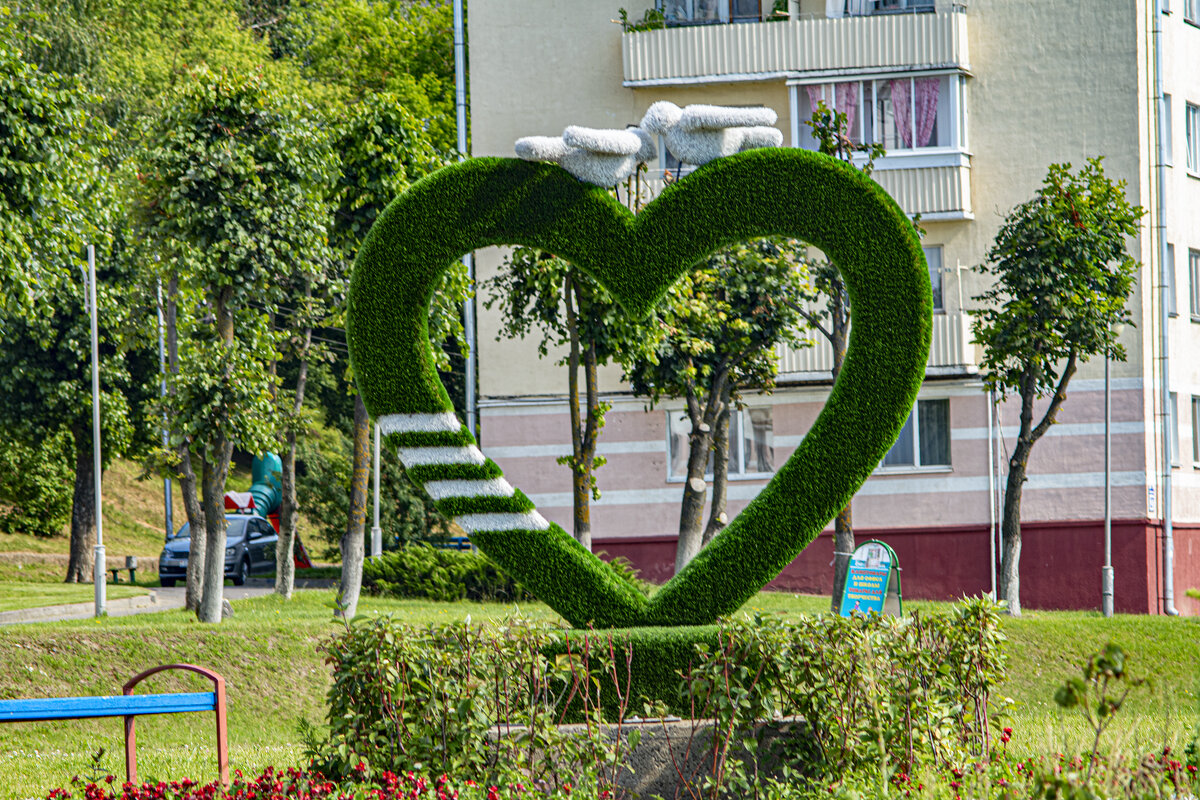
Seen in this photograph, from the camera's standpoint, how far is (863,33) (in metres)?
25.8

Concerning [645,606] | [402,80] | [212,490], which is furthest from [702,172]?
[402,80]

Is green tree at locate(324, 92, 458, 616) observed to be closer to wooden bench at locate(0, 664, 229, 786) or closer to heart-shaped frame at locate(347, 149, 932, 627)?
heart-shaped frame at locate(347, 149, 932, 627)

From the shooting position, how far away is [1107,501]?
2372 cm

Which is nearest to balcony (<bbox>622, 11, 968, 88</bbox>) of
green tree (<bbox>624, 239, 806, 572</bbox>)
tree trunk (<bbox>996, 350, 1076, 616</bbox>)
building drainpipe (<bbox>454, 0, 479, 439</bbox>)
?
building drainpipe (<bbox>454, 0, 479, 439</bbox>)

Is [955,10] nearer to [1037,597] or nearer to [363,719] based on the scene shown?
[1037,597]

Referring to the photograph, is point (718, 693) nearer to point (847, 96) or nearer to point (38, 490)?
point (847, 96)

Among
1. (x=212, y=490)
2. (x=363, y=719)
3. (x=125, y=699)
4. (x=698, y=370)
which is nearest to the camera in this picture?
(x=363, y=719)

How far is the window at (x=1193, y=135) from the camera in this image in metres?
27.0

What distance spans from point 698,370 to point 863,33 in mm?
9215

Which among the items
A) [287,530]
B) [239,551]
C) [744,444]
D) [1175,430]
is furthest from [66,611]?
[1175,430]

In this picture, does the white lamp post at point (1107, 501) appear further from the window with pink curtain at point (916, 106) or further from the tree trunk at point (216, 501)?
the tree trunk at point (216, 501)

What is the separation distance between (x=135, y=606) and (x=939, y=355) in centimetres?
1667

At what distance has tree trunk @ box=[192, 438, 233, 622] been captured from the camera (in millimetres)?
17453

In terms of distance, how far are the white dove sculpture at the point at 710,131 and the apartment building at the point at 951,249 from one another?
16.5m
